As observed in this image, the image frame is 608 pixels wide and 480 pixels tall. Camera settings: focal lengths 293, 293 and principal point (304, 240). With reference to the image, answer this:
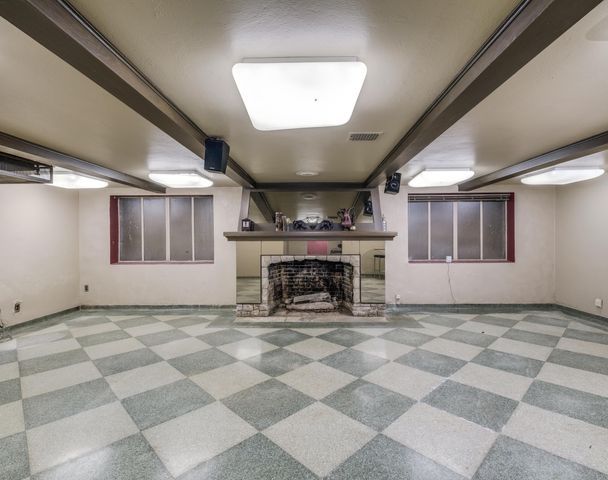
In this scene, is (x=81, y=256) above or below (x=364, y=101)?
below

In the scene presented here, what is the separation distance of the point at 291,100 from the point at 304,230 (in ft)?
10.9

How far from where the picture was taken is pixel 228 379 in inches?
111

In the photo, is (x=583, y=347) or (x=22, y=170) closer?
(x=22, y=170)

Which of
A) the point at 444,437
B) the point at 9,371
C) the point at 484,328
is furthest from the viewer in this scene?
the point at 484,328

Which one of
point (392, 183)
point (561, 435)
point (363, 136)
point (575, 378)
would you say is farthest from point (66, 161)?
point (575, 378)

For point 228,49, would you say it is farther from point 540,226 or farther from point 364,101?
point 540,226

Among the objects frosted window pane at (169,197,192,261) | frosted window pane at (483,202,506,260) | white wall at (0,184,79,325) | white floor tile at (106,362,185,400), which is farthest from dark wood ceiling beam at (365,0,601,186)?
white wall at (0,184,79,325)

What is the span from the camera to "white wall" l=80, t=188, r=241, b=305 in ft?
18.3

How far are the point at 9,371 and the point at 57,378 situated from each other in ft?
2.10

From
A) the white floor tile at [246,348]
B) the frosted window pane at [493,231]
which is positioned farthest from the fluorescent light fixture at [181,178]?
the frosted window pane at [493,231]

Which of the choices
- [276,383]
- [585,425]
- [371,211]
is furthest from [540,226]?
[276,383]

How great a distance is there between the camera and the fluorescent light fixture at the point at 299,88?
4.99 ft

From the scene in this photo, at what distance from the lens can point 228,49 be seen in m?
1.59

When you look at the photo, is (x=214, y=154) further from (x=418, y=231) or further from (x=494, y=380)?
(x=418, y=231)
